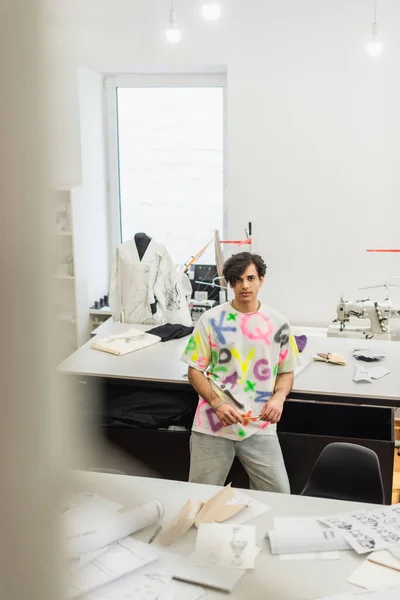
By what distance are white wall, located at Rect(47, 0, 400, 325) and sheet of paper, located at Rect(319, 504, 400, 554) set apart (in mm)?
3312

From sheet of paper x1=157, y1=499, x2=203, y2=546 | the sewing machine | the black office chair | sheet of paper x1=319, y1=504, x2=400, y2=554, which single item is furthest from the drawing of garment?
sheet of paper x1=319, y1=504, x2=400, y2=554

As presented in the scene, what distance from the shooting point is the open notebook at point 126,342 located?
353cm

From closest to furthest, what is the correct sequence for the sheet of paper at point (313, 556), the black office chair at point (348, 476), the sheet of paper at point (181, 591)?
the sheet of paper at point (181, 591)
the sheet of paper at point (313, 556)
the black office chair at point (348, 476)

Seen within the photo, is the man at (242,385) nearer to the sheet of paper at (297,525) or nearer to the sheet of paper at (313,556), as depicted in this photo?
the sheet of paper at (297,525)

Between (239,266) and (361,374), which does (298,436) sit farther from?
(239,266)

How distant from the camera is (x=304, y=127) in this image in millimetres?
5066

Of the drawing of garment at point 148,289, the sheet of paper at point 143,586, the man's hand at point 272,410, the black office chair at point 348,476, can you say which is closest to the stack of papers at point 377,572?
the sheet of paper at point 143,586

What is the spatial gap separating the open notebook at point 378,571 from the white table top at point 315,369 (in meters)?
1.15

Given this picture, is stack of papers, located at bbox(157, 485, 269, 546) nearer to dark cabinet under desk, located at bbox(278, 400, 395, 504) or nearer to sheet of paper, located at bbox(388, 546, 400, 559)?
sheet of paper, located at bbox(388, 546, 400, 559)

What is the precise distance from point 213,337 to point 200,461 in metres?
0.54

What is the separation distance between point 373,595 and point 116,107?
4.89 metres

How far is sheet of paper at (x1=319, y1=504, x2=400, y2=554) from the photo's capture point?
1862 mm

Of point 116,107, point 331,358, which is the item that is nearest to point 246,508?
point 331,358

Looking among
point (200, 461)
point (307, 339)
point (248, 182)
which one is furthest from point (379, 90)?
point (200, 461)
